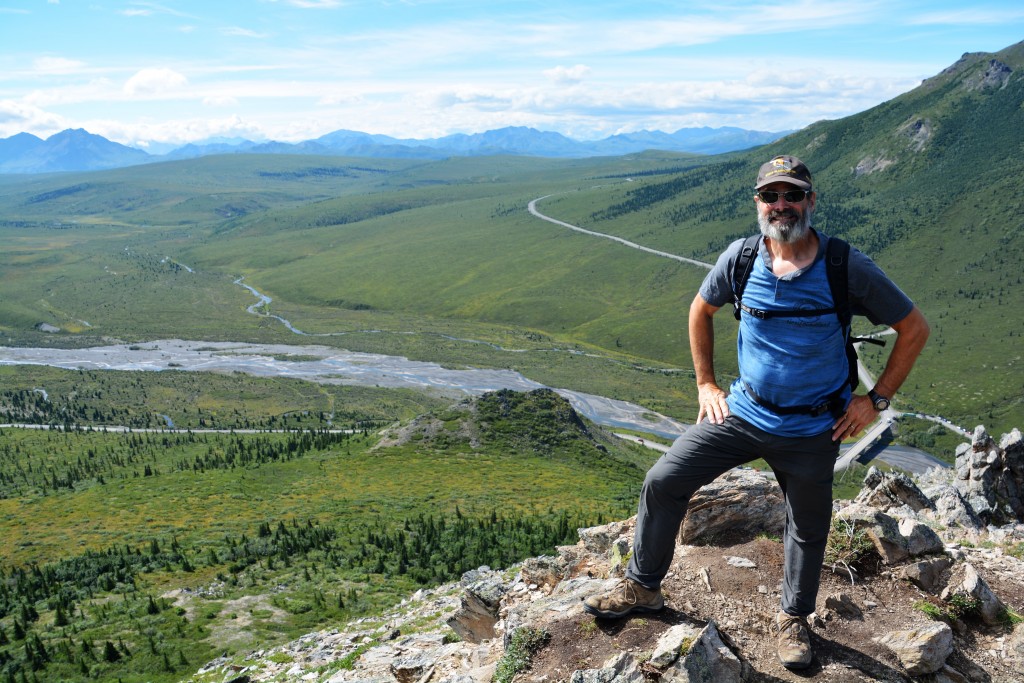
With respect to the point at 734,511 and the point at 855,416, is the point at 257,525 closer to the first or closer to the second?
the point at 734,511

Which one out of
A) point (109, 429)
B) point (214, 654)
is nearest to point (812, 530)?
point (214, 654)

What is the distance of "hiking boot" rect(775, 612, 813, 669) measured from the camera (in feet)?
28.9

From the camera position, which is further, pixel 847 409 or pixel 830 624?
pixel 830 624

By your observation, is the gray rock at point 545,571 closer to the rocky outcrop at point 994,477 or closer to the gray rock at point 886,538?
the gray rock at point 886,538

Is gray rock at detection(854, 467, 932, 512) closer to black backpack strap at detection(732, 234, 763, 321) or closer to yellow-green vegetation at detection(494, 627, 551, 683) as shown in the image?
yellow-green vegetation at detection(494, 627, 551, 683)

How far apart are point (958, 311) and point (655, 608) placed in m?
190

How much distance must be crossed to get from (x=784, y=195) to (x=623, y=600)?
597 cm

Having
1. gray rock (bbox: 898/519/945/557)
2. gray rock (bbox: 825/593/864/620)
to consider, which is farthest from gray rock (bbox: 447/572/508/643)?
gray rock (bbox: 898/519/945/557)

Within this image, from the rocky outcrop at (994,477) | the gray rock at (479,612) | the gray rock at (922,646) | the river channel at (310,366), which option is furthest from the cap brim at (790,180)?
the river channel at (310,366)

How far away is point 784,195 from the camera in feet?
26.5

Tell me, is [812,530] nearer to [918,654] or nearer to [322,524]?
[918,654]

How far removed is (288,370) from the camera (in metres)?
154

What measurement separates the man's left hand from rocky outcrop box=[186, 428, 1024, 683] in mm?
3274

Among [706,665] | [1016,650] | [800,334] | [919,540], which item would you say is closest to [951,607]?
[1016,650]
